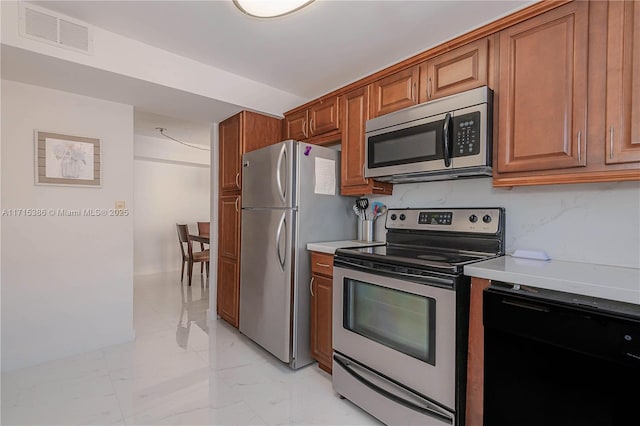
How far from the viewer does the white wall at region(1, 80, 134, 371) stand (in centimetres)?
222

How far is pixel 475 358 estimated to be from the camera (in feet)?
4.50

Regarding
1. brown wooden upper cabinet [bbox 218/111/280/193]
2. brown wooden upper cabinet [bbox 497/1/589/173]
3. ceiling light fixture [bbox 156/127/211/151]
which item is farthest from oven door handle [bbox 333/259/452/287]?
ceiling light fixture [bbox 156/127/211/151]

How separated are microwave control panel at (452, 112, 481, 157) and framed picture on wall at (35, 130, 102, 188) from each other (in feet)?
9.07

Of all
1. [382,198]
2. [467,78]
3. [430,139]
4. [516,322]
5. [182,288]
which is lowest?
[182,288]

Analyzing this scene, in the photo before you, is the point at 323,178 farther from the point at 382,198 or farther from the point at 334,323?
the point at 334,323

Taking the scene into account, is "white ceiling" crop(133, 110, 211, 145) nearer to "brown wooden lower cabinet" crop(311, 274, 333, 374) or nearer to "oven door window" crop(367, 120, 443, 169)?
"oven door window" crop(367, 120, 443, 169)

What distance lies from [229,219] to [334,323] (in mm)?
1682

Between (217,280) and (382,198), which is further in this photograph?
(217,280)

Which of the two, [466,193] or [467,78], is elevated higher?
[467,78]

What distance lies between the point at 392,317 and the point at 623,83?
56.1 inches

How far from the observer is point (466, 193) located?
6.53ft

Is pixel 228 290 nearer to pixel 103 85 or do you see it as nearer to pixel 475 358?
pixel 103 85

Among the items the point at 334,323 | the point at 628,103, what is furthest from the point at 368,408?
the point at 628,103

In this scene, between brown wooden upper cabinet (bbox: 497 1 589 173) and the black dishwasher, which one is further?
brown wooden upper cabinet (bbox: 497 1 589 173)
